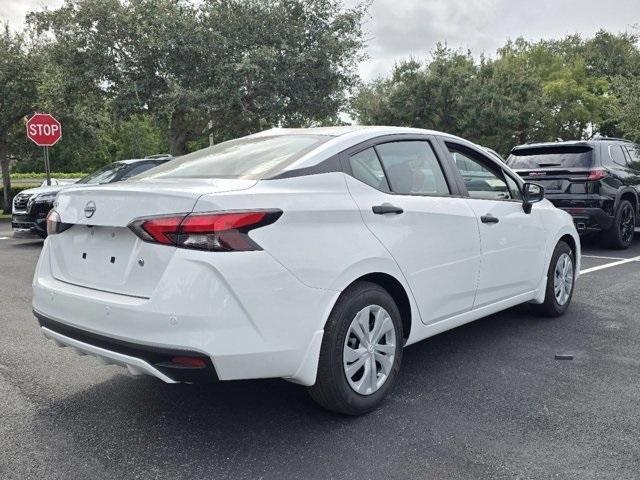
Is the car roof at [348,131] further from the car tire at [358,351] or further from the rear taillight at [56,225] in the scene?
the rear taillight at [56,225]

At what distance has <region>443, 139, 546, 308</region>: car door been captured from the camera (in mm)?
4277

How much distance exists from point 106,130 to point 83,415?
20.0 metres

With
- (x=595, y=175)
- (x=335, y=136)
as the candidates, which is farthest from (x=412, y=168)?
(x=595, y=175)

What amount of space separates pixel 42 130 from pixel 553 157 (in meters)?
12.2

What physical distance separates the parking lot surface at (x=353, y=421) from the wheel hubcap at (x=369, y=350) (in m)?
0.21

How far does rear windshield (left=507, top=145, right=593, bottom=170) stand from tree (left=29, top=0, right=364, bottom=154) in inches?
321

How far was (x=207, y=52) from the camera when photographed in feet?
53.2

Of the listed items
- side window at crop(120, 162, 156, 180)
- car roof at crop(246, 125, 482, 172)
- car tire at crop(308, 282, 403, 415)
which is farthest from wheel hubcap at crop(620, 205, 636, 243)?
side window at crop(120, 162, 156, 180)

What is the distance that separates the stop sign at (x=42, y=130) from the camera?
1489 centimetres

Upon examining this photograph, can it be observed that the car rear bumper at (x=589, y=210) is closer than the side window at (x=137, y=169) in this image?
Yes

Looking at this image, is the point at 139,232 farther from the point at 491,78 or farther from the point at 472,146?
the point at 491,78

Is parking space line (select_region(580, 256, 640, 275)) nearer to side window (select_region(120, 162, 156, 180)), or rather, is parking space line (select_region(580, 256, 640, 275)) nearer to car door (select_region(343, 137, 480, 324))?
car door (select_region(343, 137, 480, 324))

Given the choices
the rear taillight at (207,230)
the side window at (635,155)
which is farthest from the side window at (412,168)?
the side window at (635,155)

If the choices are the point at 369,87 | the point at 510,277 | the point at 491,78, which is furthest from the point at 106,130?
the point at 510,277
